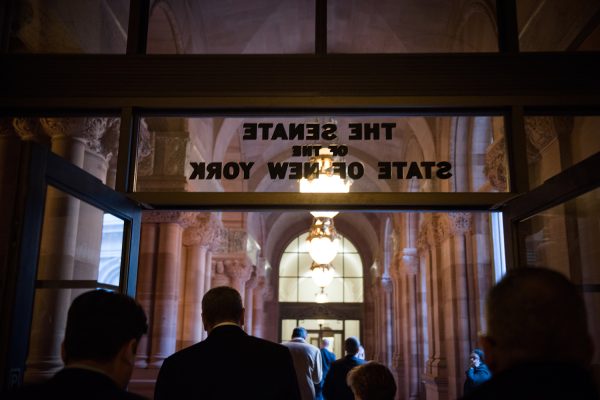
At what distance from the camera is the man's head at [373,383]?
10.0 feet

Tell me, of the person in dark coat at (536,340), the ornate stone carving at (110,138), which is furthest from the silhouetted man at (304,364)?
the person in dark coat at (536,340)

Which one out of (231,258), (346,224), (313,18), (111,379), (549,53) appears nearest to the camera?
(111,379)

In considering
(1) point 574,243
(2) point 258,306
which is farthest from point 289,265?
(1) point 574,243

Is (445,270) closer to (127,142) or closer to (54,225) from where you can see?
(127,142)

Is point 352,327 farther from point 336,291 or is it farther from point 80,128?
point 80,128

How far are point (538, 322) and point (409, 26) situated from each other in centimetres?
300

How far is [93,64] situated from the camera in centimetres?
357

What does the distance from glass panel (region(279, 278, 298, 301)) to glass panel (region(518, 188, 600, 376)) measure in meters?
26.2

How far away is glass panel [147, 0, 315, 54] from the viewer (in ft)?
12.5

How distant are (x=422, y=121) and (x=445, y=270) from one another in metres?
7.36

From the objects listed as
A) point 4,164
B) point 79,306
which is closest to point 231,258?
point 4,164

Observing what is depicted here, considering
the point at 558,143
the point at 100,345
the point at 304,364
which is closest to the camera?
the point at 100,345

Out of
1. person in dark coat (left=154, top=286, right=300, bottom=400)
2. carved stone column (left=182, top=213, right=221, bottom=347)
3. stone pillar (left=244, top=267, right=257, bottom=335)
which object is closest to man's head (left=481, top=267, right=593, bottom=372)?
person in dark coat (left=154, top=286, right=300, bottom=400)

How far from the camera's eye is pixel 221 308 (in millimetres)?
2818
